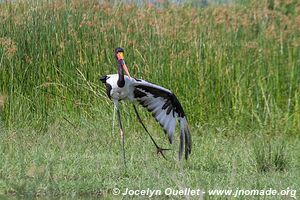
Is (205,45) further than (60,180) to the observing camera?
Yes

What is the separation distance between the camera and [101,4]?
30.2 feet

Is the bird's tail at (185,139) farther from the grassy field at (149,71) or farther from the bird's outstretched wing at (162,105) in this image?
the grassy field at (149,71)

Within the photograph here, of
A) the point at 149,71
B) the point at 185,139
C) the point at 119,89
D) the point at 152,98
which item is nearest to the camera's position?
the point at 185,139

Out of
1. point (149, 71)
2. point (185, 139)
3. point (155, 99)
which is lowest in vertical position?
point (185, 139)

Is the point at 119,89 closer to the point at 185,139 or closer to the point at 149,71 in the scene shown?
the point at 185,139

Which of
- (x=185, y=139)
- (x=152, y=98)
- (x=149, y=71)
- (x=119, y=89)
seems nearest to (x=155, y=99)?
(x=152, y=98)

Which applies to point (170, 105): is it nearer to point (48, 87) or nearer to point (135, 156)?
point (135, 156)

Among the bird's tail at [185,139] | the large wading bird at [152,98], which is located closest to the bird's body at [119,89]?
the large wading bird at [152,98]

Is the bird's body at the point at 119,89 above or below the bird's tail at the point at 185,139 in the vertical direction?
above

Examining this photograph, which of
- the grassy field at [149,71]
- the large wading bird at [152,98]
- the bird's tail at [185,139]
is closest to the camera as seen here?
the bird's tail at [185,139]

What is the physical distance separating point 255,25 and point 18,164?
4317 mm

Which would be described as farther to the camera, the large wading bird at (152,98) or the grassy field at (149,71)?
the grassy field at (149,71)

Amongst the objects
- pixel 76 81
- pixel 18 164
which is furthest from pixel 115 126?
→ pixel 18 164

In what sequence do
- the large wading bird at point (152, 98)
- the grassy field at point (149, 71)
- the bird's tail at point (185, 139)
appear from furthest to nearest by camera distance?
the grassy field at point (149, 71)
the large wading bird at point (152, 98)
the bird's tail at point (185, 139)
